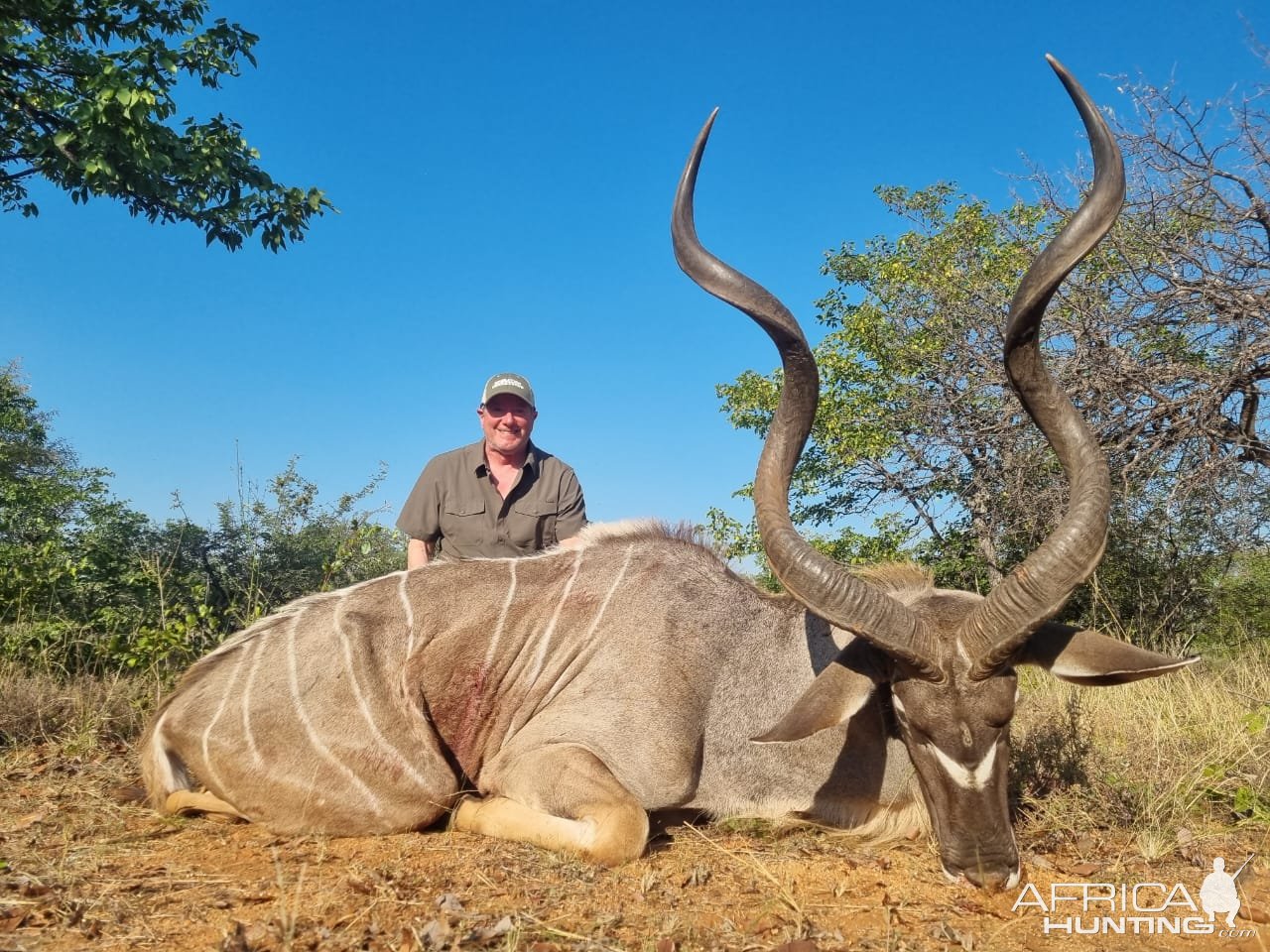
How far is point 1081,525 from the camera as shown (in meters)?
2.95

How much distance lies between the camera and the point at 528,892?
2.69 metres

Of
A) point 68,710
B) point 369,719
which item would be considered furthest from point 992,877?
point 68,710

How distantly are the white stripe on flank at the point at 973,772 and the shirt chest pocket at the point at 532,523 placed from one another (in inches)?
118

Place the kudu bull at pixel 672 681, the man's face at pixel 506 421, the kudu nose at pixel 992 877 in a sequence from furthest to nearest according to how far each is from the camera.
Result: 1. the man's face at pixel 506 421
2. the kudu bull at pixel 672 681
3. the kudu nose at pixel 992 877

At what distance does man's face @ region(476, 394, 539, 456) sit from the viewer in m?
5.41

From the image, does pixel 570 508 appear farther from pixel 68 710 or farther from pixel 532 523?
pixel 68 710

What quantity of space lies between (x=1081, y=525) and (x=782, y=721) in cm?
112

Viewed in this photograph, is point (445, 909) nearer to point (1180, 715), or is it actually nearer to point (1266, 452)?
point (1180, 715)

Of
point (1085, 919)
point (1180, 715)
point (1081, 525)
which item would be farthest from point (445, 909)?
point (1180, 715)

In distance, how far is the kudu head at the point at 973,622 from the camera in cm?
284

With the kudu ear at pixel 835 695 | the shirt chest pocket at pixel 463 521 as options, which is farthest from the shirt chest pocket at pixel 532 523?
the kudu ear at pixel 835 695

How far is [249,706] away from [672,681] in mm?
1615

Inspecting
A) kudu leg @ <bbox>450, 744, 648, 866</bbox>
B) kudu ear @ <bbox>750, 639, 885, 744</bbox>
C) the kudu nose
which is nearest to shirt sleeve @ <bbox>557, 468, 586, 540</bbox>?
kudu leg @ <bbox>450, 744, 648, 866</bbox>

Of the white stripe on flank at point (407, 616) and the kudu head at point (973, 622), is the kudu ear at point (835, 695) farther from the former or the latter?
the white stripe on flank at point (407, 616)
